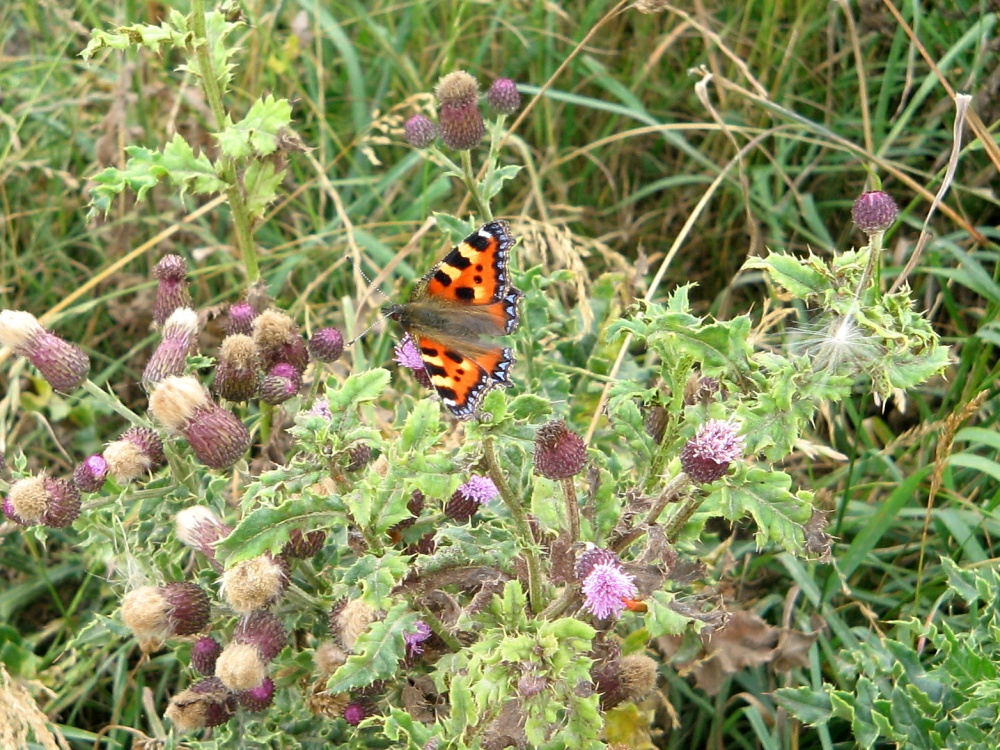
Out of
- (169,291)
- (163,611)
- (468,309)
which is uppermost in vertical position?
(468,309)

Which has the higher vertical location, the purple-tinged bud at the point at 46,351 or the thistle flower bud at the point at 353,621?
the purple-tinged bud at the point at 46,351

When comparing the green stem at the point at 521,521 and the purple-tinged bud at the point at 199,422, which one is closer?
the green stem at the point at 521,521

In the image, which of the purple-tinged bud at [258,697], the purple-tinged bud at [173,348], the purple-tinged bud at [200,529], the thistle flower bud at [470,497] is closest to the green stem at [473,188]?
the purple-tinged bud at [173,348]

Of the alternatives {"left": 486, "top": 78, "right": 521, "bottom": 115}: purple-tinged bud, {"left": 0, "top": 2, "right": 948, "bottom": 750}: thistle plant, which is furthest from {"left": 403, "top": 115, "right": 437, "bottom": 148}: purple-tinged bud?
{"left": 486, "top": 78, "right": 521, "bottom": 115}: purple-tinged bud

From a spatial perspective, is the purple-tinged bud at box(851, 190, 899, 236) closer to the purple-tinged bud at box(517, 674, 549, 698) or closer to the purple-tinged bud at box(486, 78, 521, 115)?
the purple-tinged bud at box(517, 674, 549, 698)

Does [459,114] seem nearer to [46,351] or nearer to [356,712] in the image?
[46,351]

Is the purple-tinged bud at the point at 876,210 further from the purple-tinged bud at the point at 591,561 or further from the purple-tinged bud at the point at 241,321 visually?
the purple-tinged bud at the point at 241,321

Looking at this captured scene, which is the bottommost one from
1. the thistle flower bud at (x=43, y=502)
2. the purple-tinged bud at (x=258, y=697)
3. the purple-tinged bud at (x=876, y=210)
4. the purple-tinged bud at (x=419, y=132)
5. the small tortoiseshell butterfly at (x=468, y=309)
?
the purple-tinged bud at (x=258, y=697)

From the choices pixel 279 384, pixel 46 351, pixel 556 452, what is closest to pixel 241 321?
pixel 279 384
